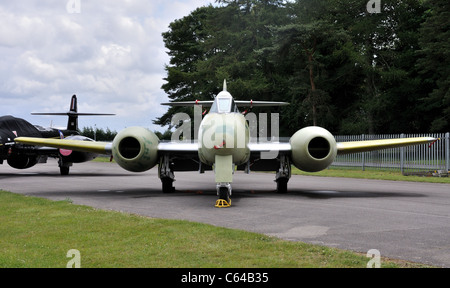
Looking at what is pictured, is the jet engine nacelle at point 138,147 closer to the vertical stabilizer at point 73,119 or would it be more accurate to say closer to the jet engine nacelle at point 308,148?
the jet engine nacelle at point 308,148

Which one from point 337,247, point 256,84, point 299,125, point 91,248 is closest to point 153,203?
point 91,248

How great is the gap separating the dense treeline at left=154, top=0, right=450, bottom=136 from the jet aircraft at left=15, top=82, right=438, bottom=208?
85.1 ft

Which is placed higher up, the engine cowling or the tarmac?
the engine cowling

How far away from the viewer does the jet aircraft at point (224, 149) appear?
10039mm

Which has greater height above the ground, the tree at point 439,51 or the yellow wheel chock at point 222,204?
the tree at point 439,51

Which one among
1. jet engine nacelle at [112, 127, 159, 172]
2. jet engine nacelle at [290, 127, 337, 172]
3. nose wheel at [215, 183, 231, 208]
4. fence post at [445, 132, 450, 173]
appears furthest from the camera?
fence post at [445, 132, 450, 173]

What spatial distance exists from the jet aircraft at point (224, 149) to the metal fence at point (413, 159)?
34.6 feet

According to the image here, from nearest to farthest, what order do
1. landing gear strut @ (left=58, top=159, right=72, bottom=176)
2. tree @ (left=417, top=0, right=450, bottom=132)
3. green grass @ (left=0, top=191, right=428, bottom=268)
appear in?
green grass @ (left=0, top=191, right=428, bottom=268) < landing gear strut @ (left=58, top=159, right=72, bottom=176) < tree @ (left=417, top=0, right=450, bottom=132)

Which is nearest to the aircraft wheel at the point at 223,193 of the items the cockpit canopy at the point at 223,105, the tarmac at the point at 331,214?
the tarmac at the point at 331,214

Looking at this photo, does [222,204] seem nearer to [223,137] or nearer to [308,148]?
[223,137]

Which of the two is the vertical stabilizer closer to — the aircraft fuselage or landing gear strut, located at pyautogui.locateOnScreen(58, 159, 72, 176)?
landing gear strut, located at pyautogui.locateOnScreen(58, 159, 72, 176)

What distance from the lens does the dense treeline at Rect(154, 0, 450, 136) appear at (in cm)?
3778

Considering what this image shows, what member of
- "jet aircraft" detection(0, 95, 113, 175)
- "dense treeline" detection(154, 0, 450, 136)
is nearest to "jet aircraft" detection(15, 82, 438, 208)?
"jet aircraft" detection(0, 95, 113, 175)

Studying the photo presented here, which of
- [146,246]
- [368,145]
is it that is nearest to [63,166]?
[368,145]
